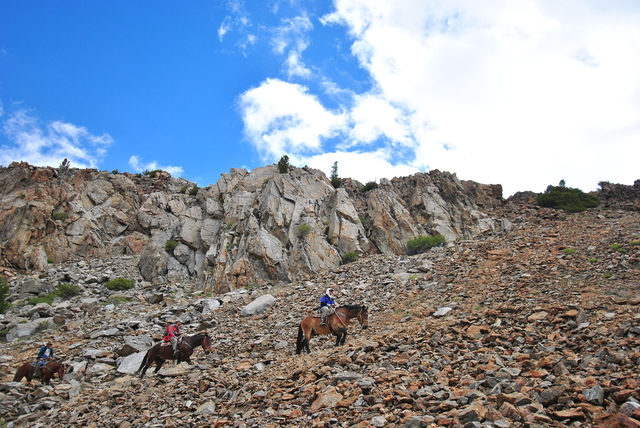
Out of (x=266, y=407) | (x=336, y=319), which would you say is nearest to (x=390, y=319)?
(x=336, y=319)

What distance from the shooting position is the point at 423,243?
32.0 metres

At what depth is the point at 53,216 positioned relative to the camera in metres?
40.9

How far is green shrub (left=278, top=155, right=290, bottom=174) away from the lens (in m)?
43.7

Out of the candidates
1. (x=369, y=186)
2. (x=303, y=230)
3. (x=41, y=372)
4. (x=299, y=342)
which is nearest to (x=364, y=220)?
(x=303, y=230)

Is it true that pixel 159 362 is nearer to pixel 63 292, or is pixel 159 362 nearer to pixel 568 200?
pixel 63 292

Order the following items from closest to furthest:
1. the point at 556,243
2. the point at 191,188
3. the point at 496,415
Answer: the point at 496,415 < the point at 556,243 < the point at 191,188

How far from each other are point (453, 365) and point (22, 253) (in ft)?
143

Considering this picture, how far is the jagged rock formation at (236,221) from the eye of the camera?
103 ft

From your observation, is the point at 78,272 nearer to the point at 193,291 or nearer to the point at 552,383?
the point at 193,291

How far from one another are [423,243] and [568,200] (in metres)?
18.0

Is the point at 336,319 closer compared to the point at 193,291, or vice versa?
the point at 336,319

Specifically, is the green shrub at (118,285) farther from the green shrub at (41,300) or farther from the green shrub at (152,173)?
the green shrub at (152,173)

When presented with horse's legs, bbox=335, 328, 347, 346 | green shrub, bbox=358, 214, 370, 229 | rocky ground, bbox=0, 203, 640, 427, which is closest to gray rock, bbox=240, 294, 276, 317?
rocky ground, bbox=0, 203, 640, 427

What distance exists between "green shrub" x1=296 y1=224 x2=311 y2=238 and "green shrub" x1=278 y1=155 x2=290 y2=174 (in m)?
12.7
